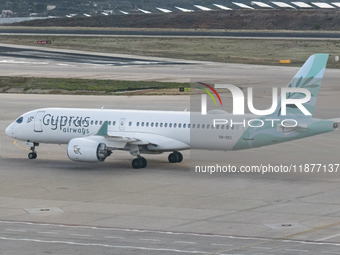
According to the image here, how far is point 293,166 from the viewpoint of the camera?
57.6 metres

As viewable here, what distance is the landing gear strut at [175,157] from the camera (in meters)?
59.2

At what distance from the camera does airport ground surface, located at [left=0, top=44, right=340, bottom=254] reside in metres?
36.9

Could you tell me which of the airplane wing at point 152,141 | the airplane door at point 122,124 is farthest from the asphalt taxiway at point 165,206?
the airplane door at point 122,124

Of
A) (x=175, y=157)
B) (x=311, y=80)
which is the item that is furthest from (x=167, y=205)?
(x=175, y=157)

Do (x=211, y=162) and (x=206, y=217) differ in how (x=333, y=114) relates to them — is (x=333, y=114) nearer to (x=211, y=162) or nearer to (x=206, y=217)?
(x=211, y=162)

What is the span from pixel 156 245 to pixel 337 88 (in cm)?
7390

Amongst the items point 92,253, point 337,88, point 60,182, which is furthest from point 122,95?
point 92,253

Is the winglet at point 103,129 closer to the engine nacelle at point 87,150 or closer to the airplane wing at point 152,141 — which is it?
the airplane wing at point 152,141

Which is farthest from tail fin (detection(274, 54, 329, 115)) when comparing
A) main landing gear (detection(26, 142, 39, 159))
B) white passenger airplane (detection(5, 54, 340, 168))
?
main landing gear (detection(26, 142, 39, 159))

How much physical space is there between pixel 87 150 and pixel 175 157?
22.6 ft

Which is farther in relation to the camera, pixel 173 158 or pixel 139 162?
pixel 173 158

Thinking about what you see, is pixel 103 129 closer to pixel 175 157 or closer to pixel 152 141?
pixel 152 141

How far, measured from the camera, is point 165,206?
45.2 meters

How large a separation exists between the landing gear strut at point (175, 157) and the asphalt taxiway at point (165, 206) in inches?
21.5
